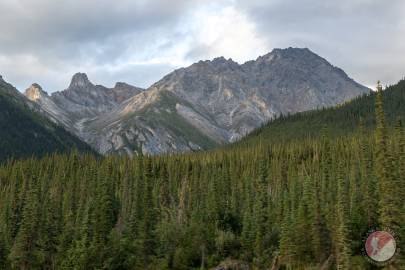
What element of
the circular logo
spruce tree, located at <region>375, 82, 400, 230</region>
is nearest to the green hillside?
spruce tree, located at <region>375, 82, 400, 230</region>

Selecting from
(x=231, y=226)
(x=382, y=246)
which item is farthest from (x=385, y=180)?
(x=231, y=226)

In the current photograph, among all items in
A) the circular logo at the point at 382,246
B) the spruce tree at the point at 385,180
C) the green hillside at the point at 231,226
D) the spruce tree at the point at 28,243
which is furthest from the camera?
the spruce tree at the point at 28,243

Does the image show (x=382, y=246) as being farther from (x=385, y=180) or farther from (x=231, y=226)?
(x=231, y=226)

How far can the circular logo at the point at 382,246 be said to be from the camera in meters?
55.5

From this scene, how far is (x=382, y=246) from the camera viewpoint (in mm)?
58594

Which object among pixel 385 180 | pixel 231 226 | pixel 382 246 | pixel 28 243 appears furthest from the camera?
pixel 231 226

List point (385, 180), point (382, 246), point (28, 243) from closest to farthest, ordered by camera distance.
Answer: point (385, 180) → point (382, 246) → point (28, 243)

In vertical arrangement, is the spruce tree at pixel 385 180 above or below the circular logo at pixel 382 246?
above

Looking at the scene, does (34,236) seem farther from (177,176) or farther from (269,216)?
(177,176)

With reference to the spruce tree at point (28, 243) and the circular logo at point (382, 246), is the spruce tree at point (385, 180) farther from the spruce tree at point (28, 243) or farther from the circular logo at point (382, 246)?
the spruce tree at point (28, 243)

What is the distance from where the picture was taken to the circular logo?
182 ft

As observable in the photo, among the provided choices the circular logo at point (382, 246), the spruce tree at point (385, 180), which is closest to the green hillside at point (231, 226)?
the spruce tree at point (385, 180)

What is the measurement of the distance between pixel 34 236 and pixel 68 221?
17324 millimetres

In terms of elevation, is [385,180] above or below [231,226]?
above
